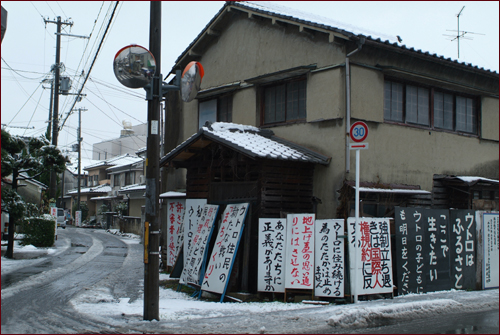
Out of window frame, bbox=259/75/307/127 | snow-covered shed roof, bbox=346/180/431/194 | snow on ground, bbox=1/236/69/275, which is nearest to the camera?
snow-covered shed roof, bbox=346/180/431/194

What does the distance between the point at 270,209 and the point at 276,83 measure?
438 cm

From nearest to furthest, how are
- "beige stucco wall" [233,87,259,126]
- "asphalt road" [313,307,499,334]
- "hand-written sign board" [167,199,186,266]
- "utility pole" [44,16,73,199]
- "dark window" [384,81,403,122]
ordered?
1. "asphalt road" [313,307,499,334]
2. "dark window" [384,81,403,122]
3. "beige stucco wall" [233,87,259,126]
4. "hand-written sign board" [167,199,186,266]
5. "utility pole" [44,16,73,199]

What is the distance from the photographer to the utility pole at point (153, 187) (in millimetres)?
8062

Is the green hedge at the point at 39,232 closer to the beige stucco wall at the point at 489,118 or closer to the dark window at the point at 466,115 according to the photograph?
the dark window at the point at 466,115

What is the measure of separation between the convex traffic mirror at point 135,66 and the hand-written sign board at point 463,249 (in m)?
8.19

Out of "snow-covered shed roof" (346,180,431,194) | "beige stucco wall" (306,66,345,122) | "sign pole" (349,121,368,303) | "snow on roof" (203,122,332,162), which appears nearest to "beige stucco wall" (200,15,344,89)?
"beige stucco wall" (306,66,345,122)

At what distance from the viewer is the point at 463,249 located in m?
11.6

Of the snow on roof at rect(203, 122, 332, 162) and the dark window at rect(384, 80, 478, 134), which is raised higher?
the dark window at rect(384, 80, 478, 134)

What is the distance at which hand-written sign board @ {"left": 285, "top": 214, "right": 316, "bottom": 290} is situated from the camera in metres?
10.0

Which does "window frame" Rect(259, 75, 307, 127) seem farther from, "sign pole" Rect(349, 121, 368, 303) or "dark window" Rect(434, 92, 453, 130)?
"dark window" Rect(434, 92, 453, 130)

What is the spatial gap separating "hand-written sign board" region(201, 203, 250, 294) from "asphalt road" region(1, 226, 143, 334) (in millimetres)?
1895

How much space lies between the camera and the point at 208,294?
11.0 m

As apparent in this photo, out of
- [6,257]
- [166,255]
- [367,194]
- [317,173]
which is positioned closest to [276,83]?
[317,173]

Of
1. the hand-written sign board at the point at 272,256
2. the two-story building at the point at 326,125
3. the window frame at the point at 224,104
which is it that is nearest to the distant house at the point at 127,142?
the window frame at the point at 224,104
